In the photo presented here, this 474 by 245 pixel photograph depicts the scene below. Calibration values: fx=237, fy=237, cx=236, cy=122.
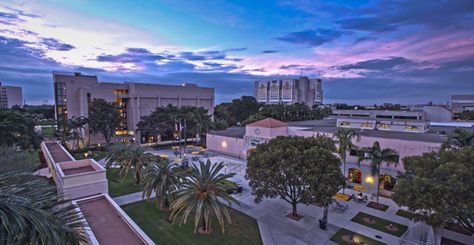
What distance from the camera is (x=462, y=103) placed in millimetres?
106625

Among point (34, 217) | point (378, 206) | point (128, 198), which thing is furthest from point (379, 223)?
point (128, 198)

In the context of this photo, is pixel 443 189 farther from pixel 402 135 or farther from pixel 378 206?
pixel 402 135

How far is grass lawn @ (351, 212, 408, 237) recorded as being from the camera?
1886 centimetres

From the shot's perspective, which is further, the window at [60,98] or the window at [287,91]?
the window at [287,91]

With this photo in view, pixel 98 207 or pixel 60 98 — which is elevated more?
pixel 60 98

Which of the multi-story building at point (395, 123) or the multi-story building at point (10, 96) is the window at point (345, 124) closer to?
the multi-story building at point (395, 123)

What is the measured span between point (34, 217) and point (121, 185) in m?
28.2

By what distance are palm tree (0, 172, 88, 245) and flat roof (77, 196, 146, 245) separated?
991 centimetres

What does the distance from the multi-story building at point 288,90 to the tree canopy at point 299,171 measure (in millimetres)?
134422

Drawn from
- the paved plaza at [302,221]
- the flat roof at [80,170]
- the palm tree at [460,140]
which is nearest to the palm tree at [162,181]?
the paved plaza at [302,221]

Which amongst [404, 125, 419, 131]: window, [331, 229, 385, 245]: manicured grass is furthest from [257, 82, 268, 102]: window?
[331, 229, 385, 245]: manicured grass

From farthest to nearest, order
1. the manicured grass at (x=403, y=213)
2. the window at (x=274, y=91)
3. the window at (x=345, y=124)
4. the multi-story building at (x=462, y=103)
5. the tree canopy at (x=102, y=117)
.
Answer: the window at (x=274, y=91) → the multi-story building at (x=462, y=103) → the tree canopy at (x=102, y=117) → the window at (x=345, y=124) → the manicured grass at (x=403, y=213)

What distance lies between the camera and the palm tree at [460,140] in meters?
20.2

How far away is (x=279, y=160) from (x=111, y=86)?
171 feet
